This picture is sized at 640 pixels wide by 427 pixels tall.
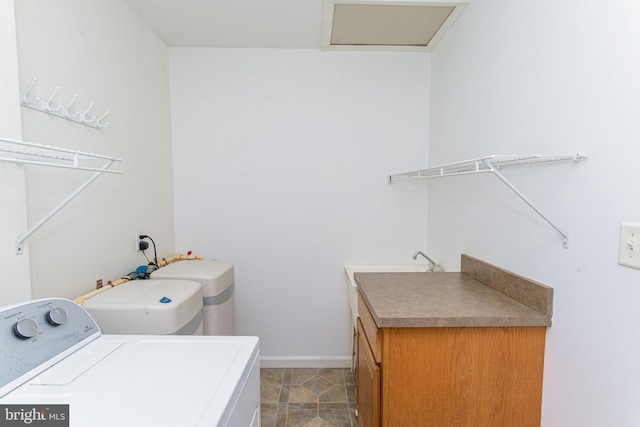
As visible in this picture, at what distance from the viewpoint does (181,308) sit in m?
1.34

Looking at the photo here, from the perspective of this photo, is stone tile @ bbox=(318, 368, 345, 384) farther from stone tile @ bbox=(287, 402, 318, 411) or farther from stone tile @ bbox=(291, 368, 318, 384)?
stone tile @ bbox=(287, 402, 318, 411)

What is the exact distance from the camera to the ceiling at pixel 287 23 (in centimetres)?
183

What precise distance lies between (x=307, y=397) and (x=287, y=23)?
2554mm

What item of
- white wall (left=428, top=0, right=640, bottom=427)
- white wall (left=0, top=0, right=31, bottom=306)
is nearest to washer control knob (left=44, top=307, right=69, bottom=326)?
white wall (left=0, top=0, right=31, bottom=306)

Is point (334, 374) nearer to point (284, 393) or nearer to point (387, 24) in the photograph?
point (284, 393)

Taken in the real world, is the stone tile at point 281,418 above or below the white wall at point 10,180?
below

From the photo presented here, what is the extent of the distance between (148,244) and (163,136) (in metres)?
0.81

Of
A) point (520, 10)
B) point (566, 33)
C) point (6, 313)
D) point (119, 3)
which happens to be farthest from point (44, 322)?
point (520, 10)

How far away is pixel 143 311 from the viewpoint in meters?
1.28

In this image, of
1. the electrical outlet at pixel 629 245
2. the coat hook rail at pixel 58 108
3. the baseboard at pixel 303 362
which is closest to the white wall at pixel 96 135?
the coat hook rail at pixel 58 108

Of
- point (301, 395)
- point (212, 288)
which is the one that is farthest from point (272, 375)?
point (212, 288)

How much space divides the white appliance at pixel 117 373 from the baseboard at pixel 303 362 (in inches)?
58.1

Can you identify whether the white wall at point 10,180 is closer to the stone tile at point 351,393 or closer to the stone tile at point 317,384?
the stone tile at point 317,384

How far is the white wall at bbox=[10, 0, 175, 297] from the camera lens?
4.13 ft
